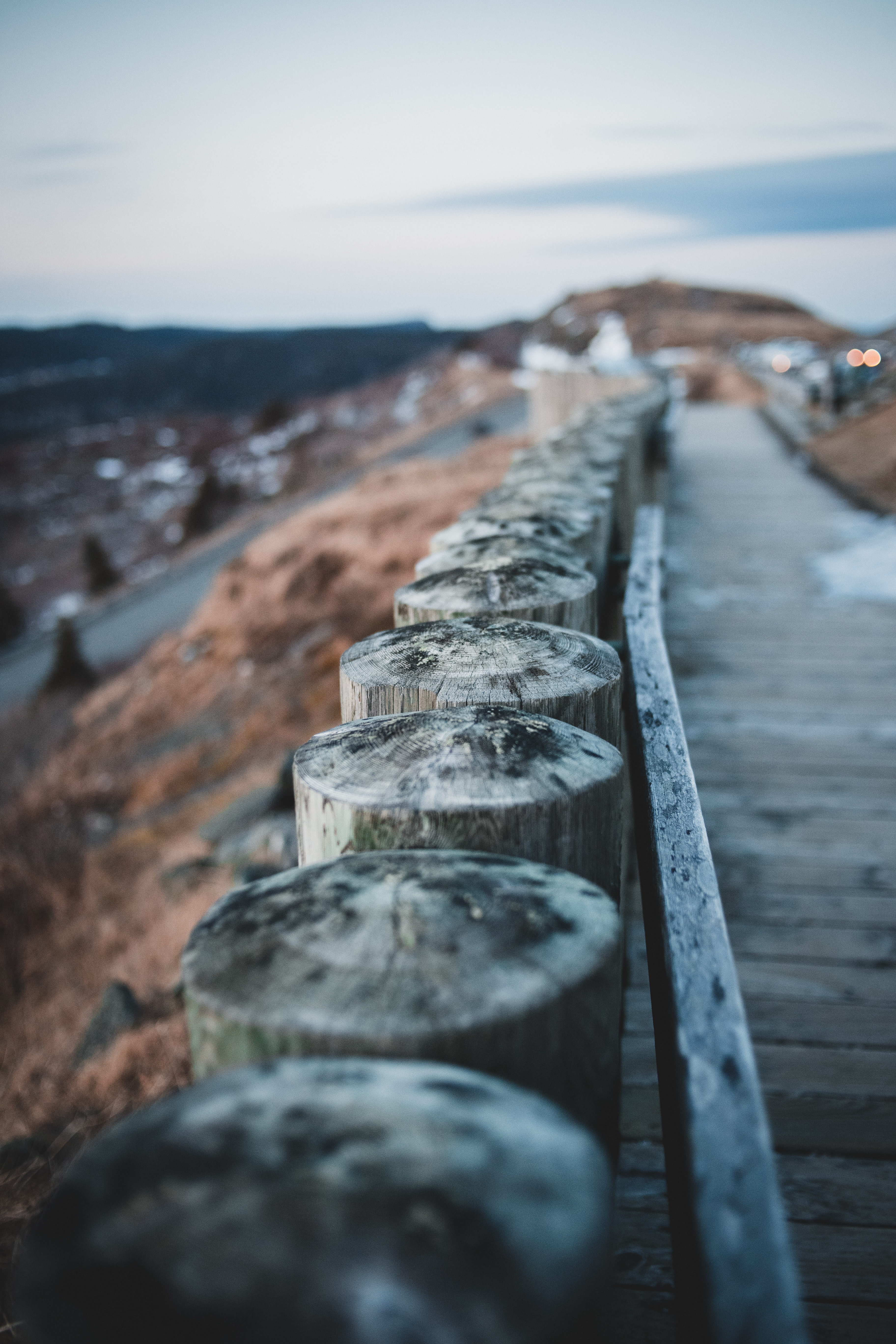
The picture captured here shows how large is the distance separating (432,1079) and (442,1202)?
0.12 meters

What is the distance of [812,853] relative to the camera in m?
3.21

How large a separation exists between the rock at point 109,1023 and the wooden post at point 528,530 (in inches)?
130

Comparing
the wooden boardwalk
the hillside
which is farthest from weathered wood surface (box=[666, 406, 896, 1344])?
the hillside

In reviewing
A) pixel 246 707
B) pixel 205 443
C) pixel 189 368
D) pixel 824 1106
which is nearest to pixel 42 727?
pixel 246 707

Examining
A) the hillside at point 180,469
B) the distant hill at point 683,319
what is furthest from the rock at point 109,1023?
the distant hill at point 683,319

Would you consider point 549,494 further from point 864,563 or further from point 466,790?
point 864,563

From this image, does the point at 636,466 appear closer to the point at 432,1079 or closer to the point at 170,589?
the point at 432,1079

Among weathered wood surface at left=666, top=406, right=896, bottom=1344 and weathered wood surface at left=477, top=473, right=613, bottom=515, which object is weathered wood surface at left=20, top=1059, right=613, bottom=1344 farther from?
weathered wood surface at left=477, top=473, right=613, bottom=515

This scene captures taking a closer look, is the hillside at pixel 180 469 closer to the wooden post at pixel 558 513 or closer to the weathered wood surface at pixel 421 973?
the wooden post at pixel 558 513

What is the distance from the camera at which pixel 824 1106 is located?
2.22 meters

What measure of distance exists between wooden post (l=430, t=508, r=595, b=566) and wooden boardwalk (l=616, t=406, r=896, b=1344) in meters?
1.24

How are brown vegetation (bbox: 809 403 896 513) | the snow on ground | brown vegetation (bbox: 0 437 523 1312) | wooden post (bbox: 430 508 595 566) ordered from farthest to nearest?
1. brown vegetation (bbox: 809 403 896 513)
2. the snow on ground
3. brown vegetation (bbox: 0 437 523 1312)
4. wooden post (bbox: 430 508 595 566)

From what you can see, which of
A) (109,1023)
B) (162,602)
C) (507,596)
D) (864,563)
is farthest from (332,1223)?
(162,602)

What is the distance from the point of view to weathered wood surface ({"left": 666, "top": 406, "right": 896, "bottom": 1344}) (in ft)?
6.47
